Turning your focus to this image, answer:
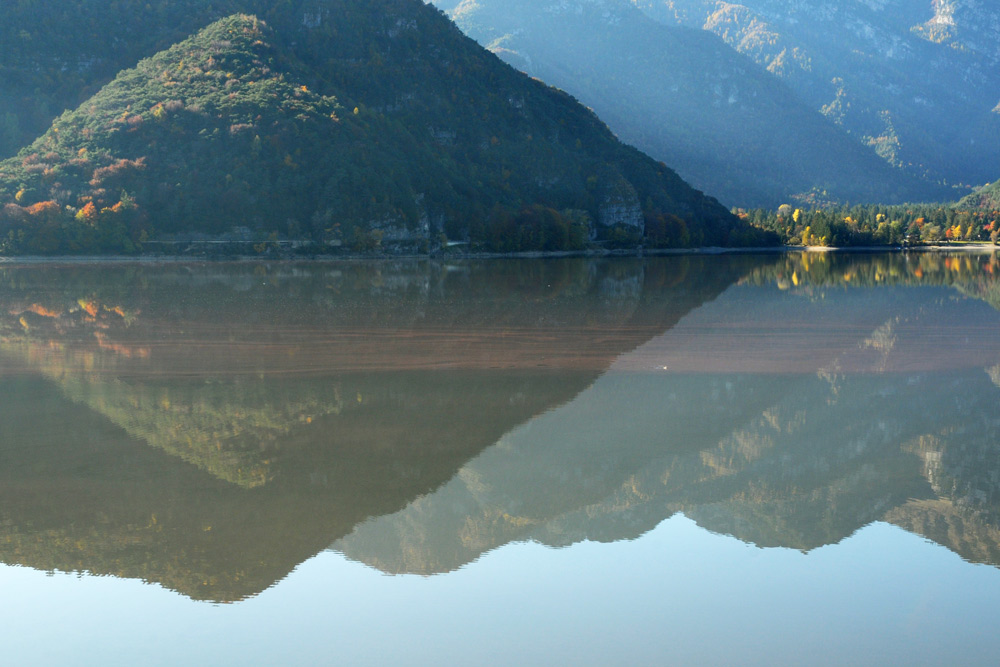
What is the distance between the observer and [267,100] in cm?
12450

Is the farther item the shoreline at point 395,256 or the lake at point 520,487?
the shoreline at point 395,256

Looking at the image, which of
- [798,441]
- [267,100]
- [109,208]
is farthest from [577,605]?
[267,100]

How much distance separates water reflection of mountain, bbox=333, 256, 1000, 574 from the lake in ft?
0.23

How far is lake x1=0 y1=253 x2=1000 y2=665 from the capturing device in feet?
33.5

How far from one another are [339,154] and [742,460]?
113156 millimetres

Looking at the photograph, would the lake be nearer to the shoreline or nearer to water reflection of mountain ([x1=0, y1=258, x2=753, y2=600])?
water reflection of mountain ([x1=0, y1=258, x2=753, y2=600])

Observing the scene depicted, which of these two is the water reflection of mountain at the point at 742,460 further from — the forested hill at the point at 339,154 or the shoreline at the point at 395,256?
the forested hill at the point at 339,154

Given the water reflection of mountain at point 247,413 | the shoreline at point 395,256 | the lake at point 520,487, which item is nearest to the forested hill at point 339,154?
the shoreline at point 395,256

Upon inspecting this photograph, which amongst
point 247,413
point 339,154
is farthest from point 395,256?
point 247,413

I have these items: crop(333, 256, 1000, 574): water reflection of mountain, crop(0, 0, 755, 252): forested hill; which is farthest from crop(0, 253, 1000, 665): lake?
crop(0, 0, 755, 252): forested hill

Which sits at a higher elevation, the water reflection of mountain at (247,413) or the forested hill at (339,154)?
the forested hill at (339,154)

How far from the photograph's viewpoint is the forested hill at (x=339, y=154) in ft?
352

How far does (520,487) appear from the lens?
14.8 m

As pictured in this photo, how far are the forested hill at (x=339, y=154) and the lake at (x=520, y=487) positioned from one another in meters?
82.6
